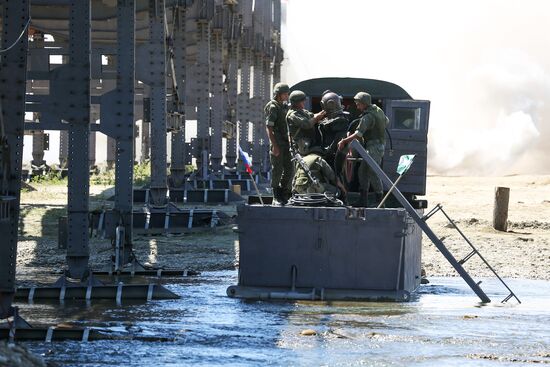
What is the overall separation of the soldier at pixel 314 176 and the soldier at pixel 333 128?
519mm

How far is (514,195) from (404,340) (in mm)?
36840

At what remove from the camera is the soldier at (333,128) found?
20.7m

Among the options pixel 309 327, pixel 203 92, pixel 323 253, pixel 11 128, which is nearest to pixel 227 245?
pixel 323 253

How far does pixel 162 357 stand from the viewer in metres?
13.8

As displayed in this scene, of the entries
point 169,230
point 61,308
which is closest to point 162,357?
point 61,308

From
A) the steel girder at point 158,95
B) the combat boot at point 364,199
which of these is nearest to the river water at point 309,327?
the combat boot at point 364,199

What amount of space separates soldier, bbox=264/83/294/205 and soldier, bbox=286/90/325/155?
146mm

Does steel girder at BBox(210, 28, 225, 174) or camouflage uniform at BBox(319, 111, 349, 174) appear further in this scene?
steel girder at BBox(210, 28, 225, 174)

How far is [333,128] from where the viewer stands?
20.7 m

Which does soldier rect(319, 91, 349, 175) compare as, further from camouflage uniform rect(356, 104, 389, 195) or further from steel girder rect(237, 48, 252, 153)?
steel girder rect(237, 48, 252, 153)

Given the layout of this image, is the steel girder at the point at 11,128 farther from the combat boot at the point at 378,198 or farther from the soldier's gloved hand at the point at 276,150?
the combat boot at the point at 378,198

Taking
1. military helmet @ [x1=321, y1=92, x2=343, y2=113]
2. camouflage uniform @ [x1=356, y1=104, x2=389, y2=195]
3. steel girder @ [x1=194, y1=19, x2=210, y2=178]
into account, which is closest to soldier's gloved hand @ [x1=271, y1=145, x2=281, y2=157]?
military helmet @ [x1=321, y1=92, x2=343, y2=113]

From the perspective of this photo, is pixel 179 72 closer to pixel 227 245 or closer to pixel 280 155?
pixel 227 245

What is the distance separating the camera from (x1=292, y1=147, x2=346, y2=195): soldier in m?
19.8
